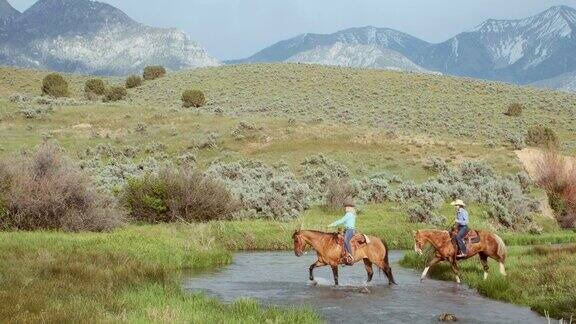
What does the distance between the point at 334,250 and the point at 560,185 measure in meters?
29.4

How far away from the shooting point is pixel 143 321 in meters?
12.0

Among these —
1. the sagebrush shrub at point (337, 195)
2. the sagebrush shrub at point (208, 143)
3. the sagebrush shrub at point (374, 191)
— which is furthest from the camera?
the sagebrush shrub at point (208, 143)

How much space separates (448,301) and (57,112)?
5734 centimetres

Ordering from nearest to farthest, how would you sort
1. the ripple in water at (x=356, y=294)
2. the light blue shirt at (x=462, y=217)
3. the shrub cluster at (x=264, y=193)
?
the ripple in water at (x=356, y=294), the light blue shirt at (x=462, y=217), the shrub cluster at (x=264, y=193)

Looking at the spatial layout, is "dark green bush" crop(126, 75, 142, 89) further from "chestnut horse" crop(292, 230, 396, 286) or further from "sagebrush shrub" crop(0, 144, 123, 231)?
"chestnut horse" crop(292, 230, 396, 286)

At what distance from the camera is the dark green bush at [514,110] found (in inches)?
3324

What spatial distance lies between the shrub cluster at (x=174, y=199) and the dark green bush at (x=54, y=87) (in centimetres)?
5978

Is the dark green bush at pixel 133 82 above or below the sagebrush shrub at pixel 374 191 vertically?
above

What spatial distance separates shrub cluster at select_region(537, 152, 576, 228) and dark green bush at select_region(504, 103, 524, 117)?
38.9 meters

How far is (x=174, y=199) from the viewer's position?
105 feet

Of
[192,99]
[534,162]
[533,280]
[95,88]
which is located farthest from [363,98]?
[533,280]

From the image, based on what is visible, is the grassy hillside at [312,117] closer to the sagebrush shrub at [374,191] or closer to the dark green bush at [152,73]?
the dark green bush at [152,73]

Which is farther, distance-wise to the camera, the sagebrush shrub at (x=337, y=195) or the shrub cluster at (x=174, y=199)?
the sagebrush shrub at (x=337, y=195)

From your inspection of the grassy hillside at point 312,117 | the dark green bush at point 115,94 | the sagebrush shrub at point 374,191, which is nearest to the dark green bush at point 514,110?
the grassy hillside at point 312,117
